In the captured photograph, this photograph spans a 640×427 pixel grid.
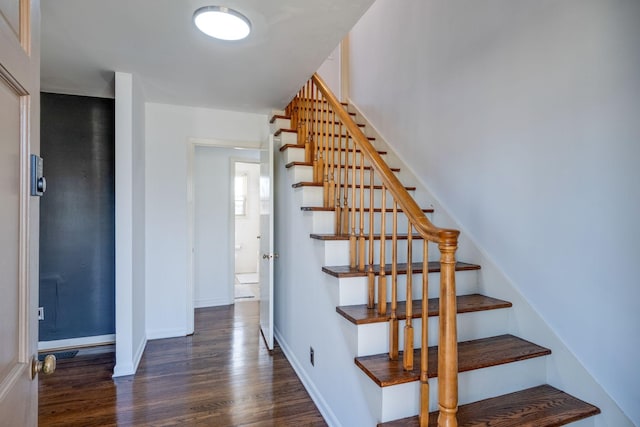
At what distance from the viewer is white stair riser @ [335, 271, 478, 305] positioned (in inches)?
70.4

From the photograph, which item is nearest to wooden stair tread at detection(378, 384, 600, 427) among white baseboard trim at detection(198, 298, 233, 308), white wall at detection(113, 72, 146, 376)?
white wall at detection(113, 72, 146, 376)

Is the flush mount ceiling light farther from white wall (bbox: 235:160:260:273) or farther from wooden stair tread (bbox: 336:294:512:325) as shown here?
white wall (bbox: 235:160:260:273)

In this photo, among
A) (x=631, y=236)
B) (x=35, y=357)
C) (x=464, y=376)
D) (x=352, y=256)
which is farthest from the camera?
(x=352, y=256)

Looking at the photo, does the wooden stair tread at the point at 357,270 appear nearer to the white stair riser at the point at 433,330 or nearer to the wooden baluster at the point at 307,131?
the white stair riser at the point at 433,330

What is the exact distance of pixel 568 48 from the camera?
Answer: 161cm

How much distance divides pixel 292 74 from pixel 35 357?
225 cm

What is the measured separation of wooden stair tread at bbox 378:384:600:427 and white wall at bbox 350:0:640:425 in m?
0.19

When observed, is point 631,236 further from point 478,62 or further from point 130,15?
point 130,15

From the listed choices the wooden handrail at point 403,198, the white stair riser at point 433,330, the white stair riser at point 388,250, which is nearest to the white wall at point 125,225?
the white stair riser at point 388,250

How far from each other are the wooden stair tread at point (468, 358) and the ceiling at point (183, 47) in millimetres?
1786

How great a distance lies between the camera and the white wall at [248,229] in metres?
6.61

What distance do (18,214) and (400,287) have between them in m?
1.70

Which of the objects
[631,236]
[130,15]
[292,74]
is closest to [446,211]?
[631,236]

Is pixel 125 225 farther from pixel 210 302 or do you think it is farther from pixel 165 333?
pixel 210 302
